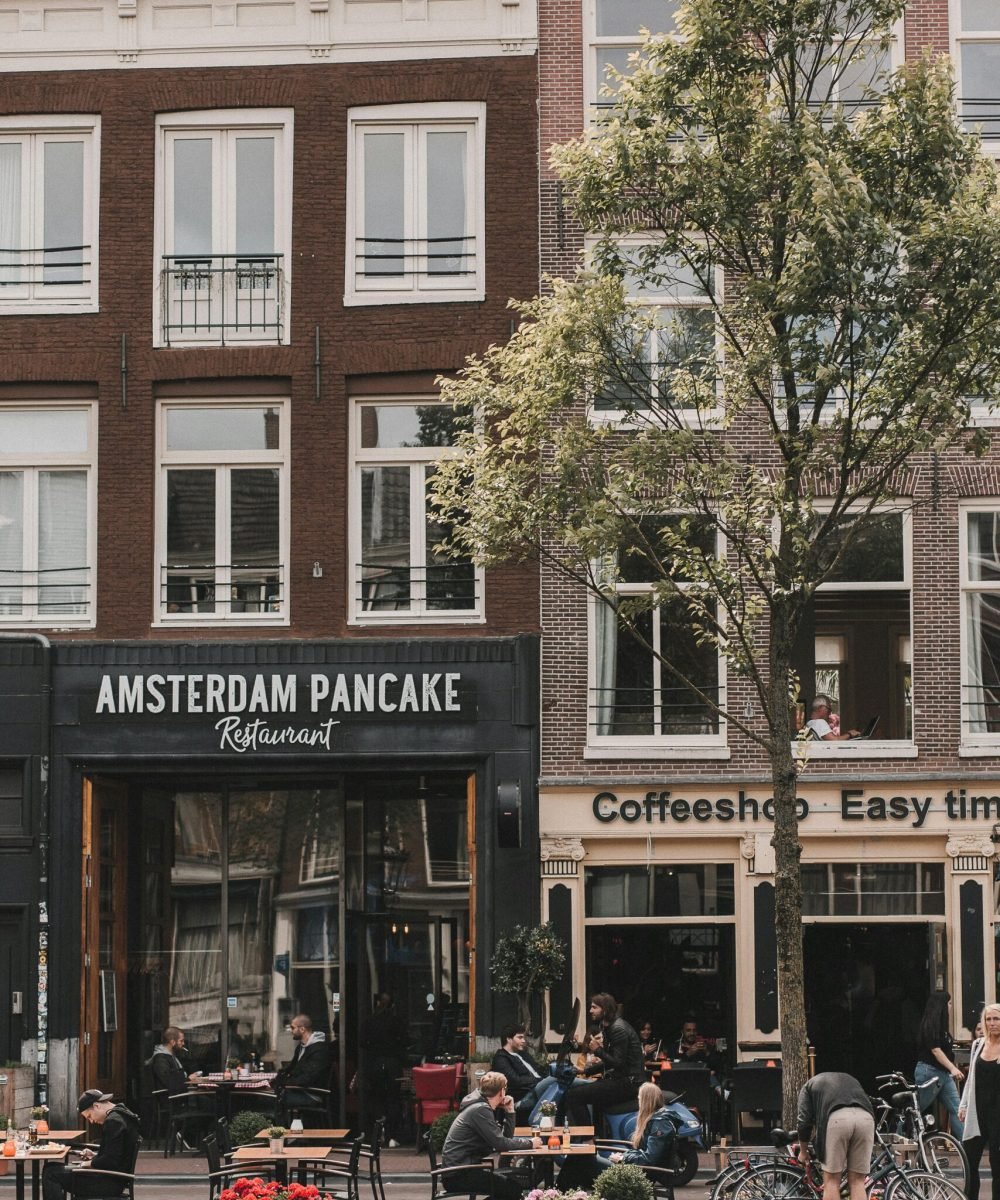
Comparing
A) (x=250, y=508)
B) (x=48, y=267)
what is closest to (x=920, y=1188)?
(x=250, y=508)

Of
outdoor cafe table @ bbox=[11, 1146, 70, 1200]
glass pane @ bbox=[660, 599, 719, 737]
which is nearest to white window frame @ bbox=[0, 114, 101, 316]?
glass pane @ bbox=[660, 599, 719, 737]

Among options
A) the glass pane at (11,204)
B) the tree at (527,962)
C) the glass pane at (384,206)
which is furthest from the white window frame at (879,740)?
the glass pane at (11,204)

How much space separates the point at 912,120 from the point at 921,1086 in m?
9.51

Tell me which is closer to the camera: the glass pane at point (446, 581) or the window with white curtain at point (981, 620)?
the window with white curtain at point (981, 620)

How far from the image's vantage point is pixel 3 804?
77.8 feet

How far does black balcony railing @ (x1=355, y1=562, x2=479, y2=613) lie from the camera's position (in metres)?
24.0

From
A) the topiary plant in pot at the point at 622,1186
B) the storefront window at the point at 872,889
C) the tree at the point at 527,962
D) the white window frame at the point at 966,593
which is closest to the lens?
the topiary plant in pot at the point at 622,1186

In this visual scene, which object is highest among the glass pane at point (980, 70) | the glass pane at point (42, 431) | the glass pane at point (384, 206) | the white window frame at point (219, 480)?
the glass pane at point (980, 70)

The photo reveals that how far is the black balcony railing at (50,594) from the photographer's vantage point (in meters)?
24.1

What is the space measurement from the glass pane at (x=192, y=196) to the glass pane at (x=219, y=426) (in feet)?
6.55

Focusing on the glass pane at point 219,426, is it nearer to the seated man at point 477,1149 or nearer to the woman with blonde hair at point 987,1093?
the seated man at point 477,1149

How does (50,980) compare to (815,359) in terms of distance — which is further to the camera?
(50,980)

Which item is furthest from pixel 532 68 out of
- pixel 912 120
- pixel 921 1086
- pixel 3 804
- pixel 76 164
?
pixel 921 1086

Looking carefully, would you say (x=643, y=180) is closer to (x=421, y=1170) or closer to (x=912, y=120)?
(x=912, y=120)
